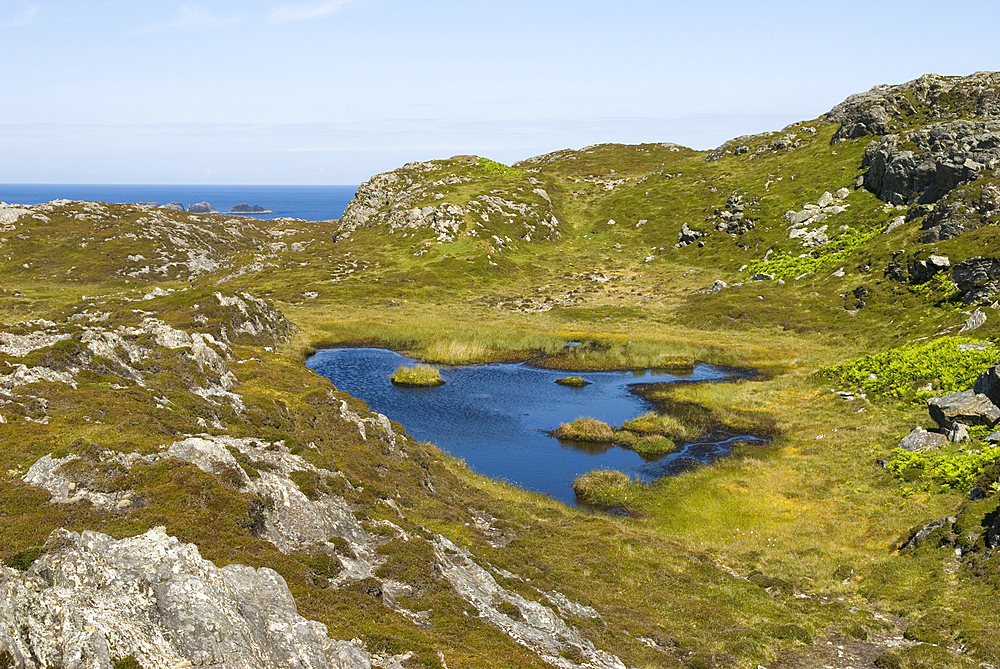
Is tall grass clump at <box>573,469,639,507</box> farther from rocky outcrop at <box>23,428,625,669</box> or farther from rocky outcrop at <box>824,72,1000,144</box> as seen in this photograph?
rocky outcrop at <box>824,72,1000,144</box>

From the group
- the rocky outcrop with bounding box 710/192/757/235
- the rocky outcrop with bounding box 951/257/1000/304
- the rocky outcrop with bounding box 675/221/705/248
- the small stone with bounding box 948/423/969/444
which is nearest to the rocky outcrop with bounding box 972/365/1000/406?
the small stone with bounding box 948/423/969/444

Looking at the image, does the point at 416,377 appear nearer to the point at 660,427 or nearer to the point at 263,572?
the point at 660,427

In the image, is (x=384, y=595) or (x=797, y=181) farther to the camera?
(x=797, y=181)

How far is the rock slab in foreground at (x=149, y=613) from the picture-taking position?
16.2 m

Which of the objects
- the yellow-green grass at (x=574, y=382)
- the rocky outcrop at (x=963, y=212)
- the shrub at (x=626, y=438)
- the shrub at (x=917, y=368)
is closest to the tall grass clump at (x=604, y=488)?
the shrub at (x=626, y=438)

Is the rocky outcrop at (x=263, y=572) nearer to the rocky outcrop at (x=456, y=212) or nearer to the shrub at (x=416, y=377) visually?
the shrub at (x=416, y=377)

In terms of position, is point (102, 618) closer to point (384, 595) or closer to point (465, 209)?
point (384, 595)

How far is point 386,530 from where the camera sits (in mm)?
31938

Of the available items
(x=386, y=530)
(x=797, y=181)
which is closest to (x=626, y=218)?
(x=797, y=181)

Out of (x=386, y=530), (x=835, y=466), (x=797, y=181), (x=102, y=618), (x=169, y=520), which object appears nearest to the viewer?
(x=102, y=618)

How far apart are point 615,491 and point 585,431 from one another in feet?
43.3

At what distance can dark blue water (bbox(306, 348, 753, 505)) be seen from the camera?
192ft

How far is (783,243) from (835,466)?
91.5 metres

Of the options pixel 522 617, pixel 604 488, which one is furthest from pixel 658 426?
pixel 522 617
